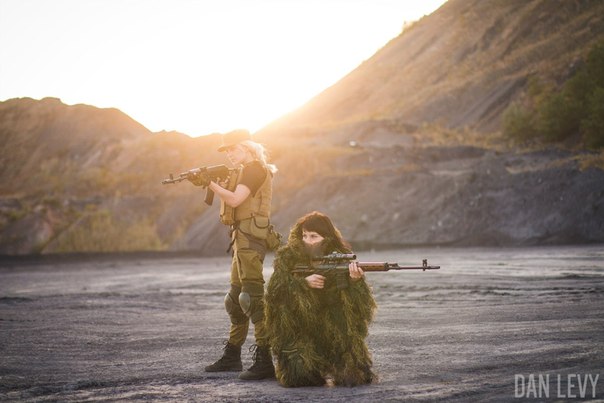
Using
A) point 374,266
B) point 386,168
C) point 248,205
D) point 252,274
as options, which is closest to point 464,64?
point 386,168

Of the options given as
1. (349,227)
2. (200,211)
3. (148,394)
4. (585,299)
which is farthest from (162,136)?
(148,394)

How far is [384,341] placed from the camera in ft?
30.4

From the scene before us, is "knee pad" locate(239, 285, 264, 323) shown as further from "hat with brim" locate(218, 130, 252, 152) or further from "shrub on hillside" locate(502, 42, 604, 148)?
"shrub on hillside" locate(502, 42, 604, 148)

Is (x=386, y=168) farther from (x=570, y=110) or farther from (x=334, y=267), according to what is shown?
(x=334, y=267)

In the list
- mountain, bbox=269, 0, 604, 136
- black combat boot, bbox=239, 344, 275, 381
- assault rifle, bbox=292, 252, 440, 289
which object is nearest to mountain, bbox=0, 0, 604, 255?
mountain, bbox=269, 0, 604, 136

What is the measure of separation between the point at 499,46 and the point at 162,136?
4154cm

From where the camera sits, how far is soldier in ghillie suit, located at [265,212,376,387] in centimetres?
645

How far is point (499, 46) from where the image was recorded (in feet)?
281

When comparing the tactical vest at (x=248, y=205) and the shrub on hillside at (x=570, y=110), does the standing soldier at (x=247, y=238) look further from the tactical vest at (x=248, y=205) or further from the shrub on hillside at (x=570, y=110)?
the shrub on hillside at (x=570, y=110)

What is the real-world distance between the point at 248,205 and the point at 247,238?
315mm

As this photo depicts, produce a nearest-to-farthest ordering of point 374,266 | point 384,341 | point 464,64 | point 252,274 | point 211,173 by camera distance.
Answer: point 374,266
point 252,274
point 211,173
point 384,341
point 464,64

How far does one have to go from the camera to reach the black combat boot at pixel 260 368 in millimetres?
6867

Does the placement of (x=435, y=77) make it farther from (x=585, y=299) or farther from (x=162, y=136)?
(x=585, y=299)

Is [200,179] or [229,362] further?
[229,362]
